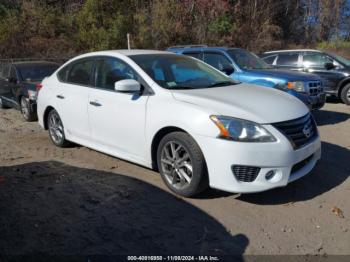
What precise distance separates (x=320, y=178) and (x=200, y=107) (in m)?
1.92

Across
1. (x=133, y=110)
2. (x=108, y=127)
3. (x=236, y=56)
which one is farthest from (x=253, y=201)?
(x=236, y=56)

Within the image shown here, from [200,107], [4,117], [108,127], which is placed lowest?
[4,117]

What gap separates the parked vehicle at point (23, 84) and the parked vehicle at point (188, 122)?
3.76 metres

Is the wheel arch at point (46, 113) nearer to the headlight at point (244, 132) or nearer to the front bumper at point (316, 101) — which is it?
the headlight at point (244, 132)

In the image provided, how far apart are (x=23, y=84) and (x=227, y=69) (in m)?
4.97

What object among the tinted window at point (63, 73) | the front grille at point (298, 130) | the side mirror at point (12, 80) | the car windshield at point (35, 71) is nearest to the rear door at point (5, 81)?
the side mirror at point (12, 80)

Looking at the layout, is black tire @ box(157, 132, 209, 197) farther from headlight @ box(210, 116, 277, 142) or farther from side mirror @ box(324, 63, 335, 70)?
side mirror @ box(324, 63, 335, 70)

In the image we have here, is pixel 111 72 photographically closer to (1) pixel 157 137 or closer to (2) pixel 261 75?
(1) pixel 157 137

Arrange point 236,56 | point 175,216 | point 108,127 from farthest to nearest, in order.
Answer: point 236,56 → point 108,127 → point 175,216

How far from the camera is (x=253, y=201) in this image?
15.0 feet

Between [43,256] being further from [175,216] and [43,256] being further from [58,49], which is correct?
[58,49]

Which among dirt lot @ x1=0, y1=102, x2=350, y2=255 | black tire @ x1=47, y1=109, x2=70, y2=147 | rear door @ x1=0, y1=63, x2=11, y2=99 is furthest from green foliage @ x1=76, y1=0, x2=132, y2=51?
dirt lot @ x1=0, y1=102, x2=350, y2=255

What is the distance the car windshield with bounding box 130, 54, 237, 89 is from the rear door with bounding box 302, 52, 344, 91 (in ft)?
23.4

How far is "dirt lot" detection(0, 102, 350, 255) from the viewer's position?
3668 mm
